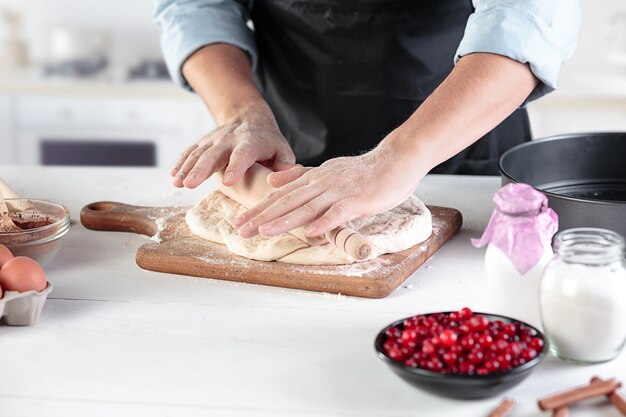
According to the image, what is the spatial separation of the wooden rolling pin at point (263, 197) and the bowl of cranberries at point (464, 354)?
0.25 meters

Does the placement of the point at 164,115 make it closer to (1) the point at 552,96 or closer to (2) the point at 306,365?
(1) the point at 552,96

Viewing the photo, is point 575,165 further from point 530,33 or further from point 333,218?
point 333,218

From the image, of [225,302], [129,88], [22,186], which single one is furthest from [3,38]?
[225,302]

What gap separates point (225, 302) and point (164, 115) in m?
2.23

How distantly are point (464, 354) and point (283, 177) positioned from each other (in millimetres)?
505

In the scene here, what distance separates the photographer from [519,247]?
104 centimetres

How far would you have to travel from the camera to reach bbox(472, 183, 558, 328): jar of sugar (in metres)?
1.03

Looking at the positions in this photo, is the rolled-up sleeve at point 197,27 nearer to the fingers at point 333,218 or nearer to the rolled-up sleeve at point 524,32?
the rolled-up sleeve at point 524,32

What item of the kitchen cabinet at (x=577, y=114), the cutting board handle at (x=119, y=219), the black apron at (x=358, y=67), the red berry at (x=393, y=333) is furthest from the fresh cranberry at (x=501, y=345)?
the kitchen cabinet at (x=577, y=114)

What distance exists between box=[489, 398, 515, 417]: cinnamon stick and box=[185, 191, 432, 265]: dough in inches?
15.7

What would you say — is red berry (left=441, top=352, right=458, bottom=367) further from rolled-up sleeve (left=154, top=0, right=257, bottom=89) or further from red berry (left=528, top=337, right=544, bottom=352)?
rolled-up sleeve (left=154, top=0, right=257, bottom=89)

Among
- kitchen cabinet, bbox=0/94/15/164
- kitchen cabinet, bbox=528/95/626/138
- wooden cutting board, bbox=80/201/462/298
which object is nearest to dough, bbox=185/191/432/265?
wooden cutting board, bbox=80/201/462/298

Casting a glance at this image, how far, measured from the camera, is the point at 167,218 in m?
1.49

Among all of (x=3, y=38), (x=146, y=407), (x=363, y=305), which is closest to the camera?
(x=146, y=407)
